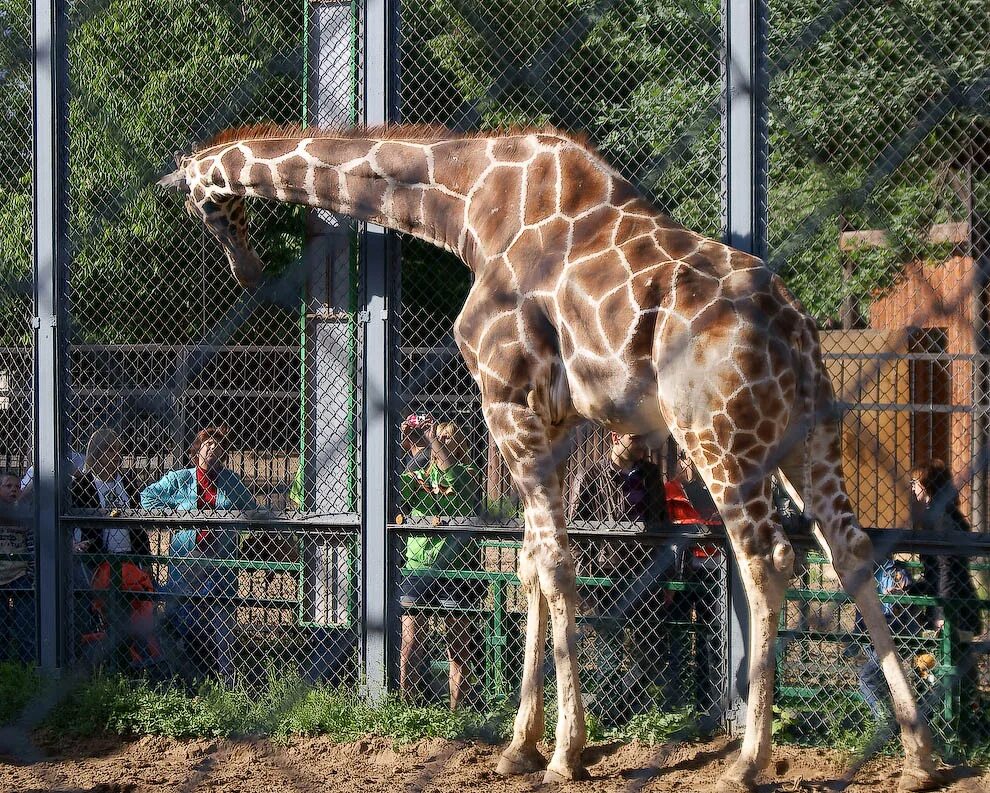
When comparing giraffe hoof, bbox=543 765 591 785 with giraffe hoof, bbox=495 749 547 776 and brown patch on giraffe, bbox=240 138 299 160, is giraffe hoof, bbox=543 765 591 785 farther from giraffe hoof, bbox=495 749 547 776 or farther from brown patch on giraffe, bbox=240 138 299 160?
brown patch on giraffe, bbox=240 138 299 160

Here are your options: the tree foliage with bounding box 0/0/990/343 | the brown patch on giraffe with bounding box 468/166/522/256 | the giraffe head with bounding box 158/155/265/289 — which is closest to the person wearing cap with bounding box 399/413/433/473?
the tree foliage with bounding box 0/0/990/343

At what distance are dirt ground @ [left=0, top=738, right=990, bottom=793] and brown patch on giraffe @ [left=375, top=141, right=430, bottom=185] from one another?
8.41 feet

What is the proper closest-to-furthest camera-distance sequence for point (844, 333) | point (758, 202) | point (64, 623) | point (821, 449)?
point (821, 449) < point (758, 202) < point (844, 333) < point (64, 623)

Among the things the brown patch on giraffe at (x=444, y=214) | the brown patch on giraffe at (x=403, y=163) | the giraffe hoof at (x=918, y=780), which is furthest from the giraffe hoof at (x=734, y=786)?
the brown patch on giraffe at (x=403, y=163)

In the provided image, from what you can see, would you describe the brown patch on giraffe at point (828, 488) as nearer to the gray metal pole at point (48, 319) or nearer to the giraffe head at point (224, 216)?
the giraffe head at point (224, 216)

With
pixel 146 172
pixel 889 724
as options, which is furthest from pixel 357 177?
pixel 889 724

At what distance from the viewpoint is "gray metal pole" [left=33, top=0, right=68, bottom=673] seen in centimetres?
610

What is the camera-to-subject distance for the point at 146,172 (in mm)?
6363

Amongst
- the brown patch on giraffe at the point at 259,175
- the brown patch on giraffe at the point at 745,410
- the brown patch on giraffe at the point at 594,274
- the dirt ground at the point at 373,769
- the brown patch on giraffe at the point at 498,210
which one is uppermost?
the brown patch on giraffe at the point at 259,175

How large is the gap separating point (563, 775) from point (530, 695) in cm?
36

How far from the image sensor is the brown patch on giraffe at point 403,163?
17.7ft

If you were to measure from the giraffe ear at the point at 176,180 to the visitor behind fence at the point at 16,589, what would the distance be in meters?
1.75

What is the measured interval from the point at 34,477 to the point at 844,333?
4215 millimetres

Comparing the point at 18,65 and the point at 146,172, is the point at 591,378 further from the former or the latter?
the point at 18,65
